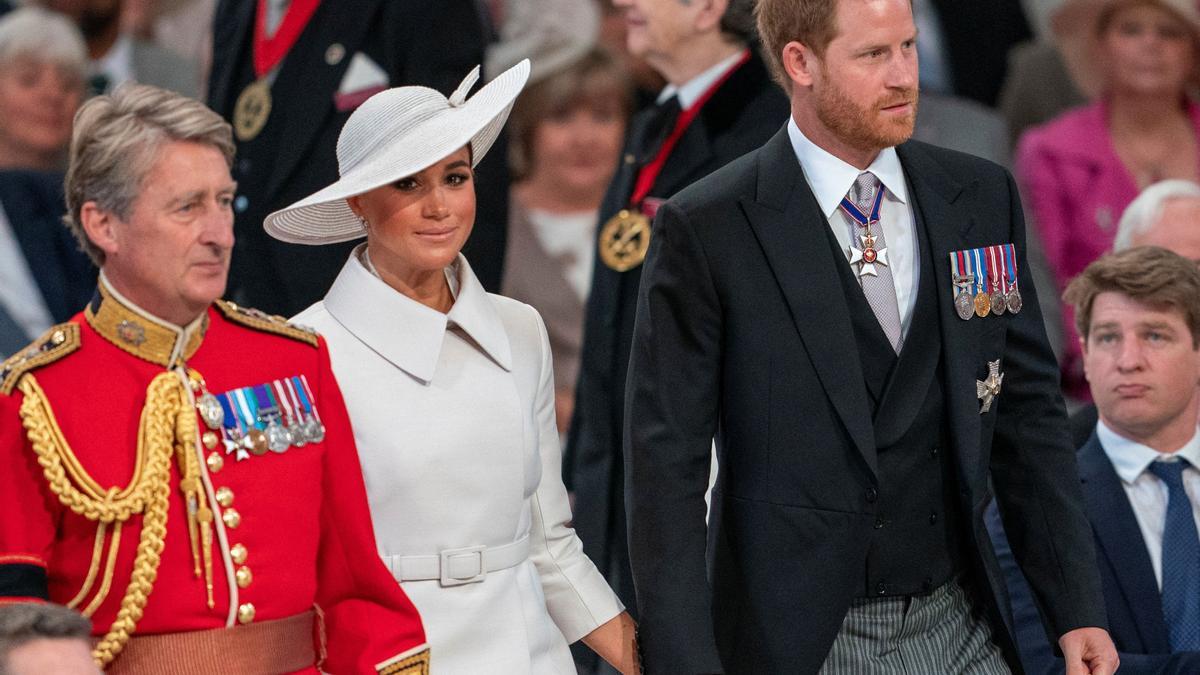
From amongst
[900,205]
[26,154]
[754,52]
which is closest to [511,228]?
[26,154]

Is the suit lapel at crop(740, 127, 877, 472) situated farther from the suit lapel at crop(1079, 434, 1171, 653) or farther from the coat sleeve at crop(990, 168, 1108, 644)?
the suit lapel at crop(1079, 434, 1171, 653)

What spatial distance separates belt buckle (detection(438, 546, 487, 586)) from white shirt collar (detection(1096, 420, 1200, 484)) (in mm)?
1592

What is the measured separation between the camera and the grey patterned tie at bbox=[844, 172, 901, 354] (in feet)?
10.7

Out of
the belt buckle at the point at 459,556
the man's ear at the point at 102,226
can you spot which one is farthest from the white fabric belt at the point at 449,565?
the man's ear at the point at 102,226

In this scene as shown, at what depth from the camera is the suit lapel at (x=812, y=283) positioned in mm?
3158

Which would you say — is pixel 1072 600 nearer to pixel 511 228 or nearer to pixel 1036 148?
pixel 1036 148

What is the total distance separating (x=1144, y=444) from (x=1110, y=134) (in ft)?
7.96

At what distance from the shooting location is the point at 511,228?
22.5ft

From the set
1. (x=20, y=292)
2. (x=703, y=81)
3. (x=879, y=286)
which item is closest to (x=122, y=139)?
(x=879, y=286)

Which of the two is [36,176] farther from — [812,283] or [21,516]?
[812,283]

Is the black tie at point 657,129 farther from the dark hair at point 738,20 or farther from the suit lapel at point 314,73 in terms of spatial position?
the suit lapel at point 314,73

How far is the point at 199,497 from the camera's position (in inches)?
115

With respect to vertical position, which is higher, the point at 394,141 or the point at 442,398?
the point at 394,141

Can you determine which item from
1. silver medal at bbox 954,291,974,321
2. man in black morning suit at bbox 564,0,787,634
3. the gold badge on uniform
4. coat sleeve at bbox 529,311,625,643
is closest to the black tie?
man in black morning suit at bbox 564,0,787,634
